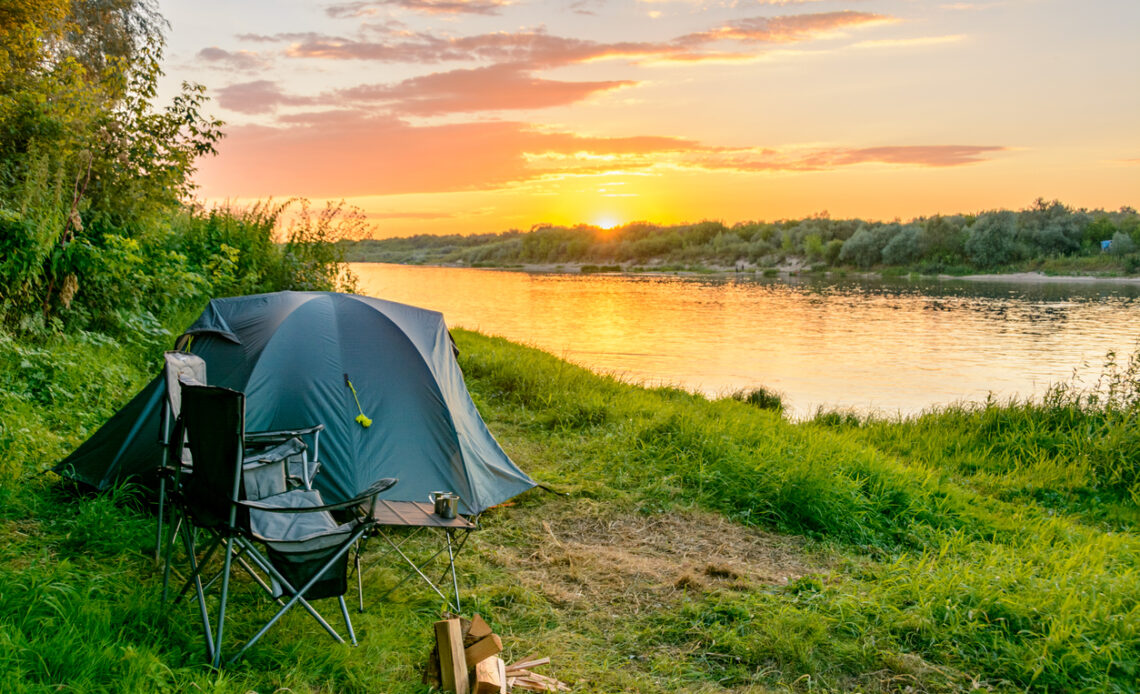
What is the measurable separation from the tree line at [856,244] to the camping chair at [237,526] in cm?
4121

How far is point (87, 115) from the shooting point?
27.1ft

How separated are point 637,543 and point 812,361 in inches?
639

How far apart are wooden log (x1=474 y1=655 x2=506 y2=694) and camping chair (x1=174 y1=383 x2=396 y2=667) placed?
576mm

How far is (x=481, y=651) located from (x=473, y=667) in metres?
0.07

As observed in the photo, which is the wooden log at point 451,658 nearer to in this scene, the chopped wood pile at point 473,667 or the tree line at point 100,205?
the chopped wood pile at point 473,667

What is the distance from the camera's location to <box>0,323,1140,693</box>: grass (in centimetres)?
298

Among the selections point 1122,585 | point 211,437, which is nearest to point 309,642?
point 211,437

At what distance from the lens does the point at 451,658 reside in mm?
2885

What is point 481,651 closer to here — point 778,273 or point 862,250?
point 862,250

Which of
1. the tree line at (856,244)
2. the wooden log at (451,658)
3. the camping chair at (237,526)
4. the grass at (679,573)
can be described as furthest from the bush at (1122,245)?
the camping chair at (237,526)

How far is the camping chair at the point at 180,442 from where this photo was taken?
136 inches

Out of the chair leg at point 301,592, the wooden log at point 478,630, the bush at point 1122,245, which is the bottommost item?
the wooden log at point 478,630

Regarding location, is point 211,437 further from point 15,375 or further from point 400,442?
point 15,375

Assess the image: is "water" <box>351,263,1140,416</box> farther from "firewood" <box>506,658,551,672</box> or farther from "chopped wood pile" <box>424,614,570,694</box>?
"chopped wood pile" <box>424,614,570,694</box>
